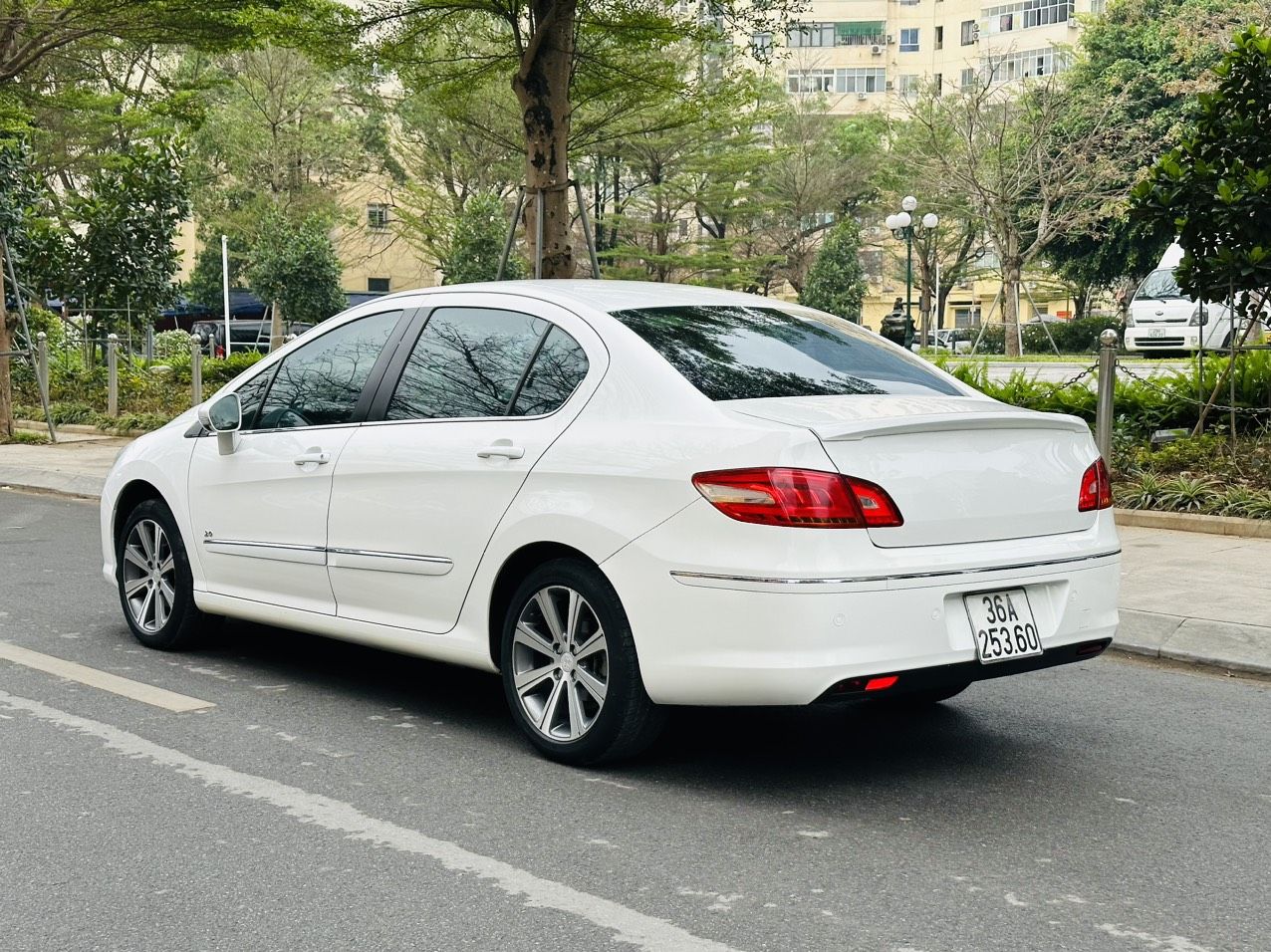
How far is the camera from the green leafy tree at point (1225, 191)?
456 inches

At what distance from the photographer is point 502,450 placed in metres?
5.22

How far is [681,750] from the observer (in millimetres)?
5309

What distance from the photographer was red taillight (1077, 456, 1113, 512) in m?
5.15

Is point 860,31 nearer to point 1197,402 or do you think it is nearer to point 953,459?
point 1197,402

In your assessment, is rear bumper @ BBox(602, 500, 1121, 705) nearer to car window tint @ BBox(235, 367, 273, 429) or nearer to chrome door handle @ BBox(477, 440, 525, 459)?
chrome door handle @ BBox(477, 440, 525, 459)

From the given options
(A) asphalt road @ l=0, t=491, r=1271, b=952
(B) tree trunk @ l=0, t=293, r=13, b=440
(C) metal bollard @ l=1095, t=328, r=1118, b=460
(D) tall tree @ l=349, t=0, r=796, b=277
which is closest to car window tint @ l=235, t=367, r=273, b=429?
(A) asphalt road @ l=0, t=491, r=1271, b=952

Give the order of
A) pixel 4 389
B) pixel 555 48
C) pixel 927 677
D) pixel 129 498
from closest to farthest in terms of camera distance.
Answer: pixel 927 677 → pixel 129 498 → pixel 555 48 → pixel 4 389

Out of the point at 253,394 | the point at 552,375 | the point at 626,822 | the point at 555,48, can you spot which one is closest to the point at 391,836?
the point at 626,822

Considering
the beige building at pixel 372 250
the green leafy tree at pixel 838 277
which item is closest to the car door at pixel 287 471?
the green leafy tree at pixel 838 277

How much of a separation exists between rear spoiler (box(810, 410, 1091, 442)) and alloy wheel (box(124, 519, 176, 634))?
3464 millimetres

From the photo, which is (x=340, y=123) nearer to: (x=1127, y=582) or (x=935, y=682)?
(x=1127, y=582)

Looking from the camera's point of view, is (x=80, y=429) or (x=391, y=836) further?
(x=80, y=429)

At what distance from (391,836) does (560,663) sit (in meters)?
0.95

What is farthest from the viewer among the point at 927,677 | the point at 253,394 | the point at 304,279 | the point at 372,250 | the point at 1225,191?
the point at 372,250
